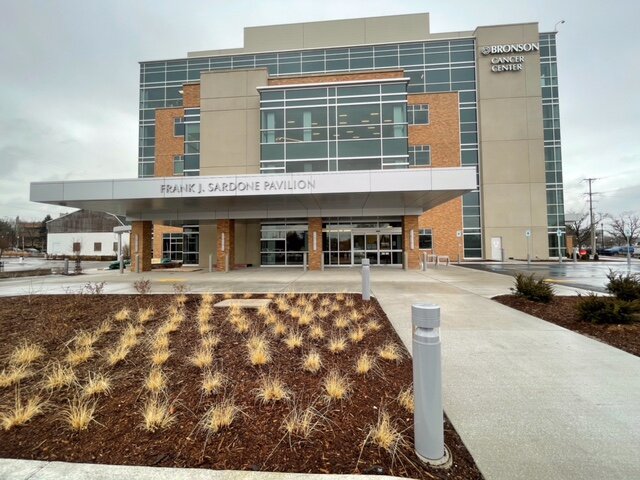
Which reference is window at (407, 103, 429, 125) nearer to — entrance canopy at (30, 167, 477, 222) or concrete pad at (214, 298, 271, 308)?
entrance canopy at (30, 167, 477, 222)

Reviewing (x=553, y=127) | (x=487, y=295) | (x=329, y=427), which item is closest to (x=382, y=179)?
(x=487, y=295)

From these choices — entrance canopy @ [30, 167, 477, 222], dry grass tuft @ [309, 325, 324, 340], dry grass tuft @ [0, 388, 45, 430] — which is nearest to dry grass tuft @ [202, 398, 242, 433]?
dry grass tuft @ [0, 388, 45, 430]

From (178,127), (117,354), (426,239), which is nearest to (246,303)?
(117,354)

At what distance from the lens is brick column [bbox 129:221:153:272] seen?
72.9ft

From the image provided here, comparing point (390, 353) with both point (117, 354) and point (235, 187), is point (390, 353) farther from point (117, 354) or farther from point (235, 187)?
point (235, 187)

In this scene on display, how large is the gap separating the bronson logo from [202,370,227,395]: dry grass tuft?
40.8 meters

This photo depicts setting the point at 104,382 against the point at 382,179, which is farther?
the point at 382,179

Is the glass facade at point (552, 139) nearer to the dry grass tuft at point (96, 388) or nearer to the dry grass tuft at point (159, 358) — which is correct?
the dry grass tuft at point (159, 358)

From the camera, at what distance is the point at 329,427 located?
3031mm

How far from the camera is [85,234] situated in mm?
58156

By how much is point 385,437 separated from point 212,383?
6.77 ft

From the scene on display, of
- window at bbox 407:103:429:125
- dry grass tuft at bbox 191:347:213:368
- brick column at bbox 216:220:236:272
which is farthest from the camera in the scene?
window at bbox 407:103:429:125

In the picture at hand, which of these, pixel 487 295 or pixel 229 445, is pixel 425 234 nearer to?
pixel 487 295

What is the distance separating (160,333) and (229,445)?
371cm
